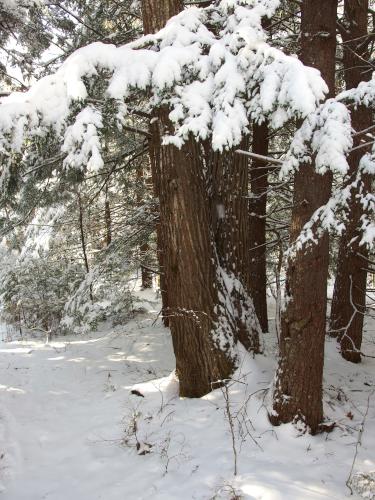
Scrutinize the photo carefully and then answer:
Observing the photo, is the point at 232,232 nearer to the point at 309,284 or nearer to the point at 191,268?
the point at 191,268

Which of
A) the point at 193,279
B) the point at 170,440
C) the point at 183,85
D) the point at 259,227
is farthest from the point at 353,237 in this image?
the point at 170,440

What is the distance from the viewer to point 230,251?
5.90 metres

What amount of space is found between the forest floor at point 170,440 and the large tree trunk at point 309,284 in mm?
415

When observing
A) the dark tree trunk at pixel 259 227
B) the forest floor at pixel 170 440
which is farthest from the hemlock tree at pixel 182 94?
the dark tree trunk at pixel 259 227

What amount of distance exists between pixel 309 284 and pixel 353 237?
3.14 m

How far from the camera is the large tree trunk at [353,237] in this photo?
21.1 ft

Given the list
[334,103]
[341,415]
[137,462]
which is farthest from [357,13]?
[137,462]

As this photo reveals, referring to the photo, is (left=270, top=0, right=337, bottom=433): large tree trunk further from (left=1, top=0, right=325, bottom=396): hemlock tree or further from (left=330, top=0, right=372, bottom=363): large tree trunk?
(left=330, top=0, right=372, bottom=363): large tree trunk

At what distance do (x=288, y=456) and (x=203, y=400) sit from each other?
1.38 meters

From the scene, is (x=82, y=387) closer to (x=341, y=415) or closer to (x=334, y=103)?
(x=341, y=415)

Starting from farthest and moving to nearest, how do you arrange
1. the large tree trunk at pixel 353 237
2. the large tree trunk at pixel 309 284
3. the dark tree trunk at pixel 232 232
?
the large tree trunk at pixel 353 237, the dark tree trunk at pixel 232 232, the large tree trunk at pixel 309 284

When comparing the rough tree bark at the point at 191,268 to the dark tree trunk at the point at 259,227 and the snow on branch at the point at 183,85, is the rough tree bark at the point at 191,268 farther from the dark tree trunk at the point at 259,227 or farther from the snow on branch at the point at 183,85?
the dark tree trunk at the point at 259,227

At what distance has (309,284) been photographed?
4.17m

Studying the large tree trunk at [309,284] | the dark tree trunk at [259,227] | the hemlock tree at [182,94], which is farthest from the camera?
the dark tree trunk at [259,227]
